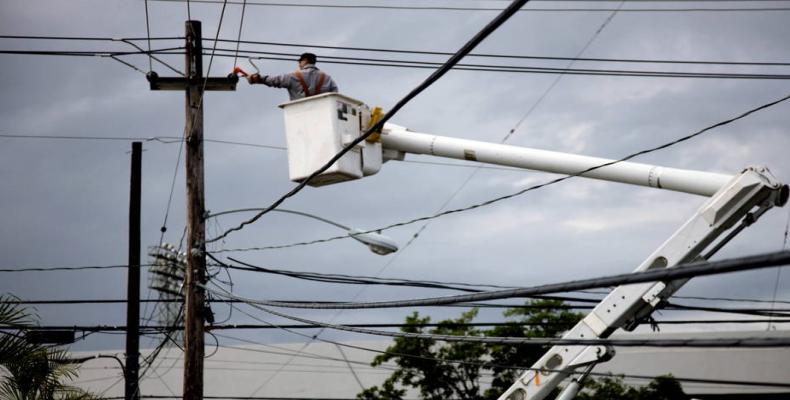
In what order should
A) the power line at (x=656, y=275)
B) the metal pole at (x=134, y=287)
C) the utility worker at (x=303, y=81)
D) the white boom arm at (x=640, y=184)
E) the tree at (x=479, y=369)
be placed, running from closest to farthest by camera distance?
the power line at (x=656, y=275), the white boom arm at (x=640, y=184), the utility worker at (x=303, y=81), the metal pole at (x=134, y=287), the tree at (x=479, y=369)

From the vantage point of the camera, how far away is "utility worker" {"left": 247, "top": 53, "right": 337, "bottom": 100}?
13852mm

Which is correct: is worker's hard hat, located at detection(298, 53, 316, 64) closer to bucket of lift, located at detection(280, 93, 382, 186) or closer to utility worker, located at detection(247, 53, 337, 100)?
utility worker, located at detection(247, 53, 337, 100)

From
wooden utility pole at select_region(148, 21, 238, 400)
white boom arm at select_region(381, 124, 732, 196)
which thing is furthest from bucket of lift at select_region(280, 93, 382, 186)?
wooden utility pole at select_region(148, 21, 238, 400)

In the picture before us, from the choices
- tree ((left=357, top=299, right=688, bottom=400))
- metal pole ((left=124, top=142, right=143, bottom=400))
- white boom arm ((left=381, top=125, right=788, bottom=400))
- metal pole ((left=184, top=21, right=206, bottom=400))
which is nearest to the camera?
white boom arm ((left=381, top=125, right=788, bottom=400))

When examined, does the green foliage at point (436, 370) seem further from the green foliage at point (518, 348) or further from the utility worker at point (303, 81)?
the utility worker at point (303, 81)

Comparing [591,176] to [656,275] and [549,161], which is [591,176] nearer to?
[549,161]

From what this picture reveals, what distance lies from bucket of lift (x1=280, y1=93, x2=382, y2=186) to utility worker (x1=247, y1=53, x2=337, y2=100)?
39cm

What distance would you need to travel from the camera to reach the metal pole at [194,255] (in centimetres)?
1468

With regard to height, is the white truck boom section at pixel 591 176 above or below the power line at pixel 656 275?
above

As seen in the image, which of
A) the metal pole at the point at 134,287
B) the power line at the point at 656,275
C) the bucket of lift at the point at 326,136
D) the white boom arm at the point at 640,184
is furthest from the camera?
the metal pole at the point at 134,287

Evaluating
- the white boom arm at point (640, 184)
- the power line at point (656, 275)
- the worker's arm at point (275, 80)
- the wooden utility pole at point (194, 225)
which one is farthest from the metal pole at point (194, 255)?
the power line at point (656, 275)

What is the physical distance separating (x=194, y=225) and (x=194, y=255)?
442 mm

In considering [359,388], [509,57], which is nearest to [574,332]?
[509,57]

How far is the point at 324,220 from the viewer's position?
13.8 metres
